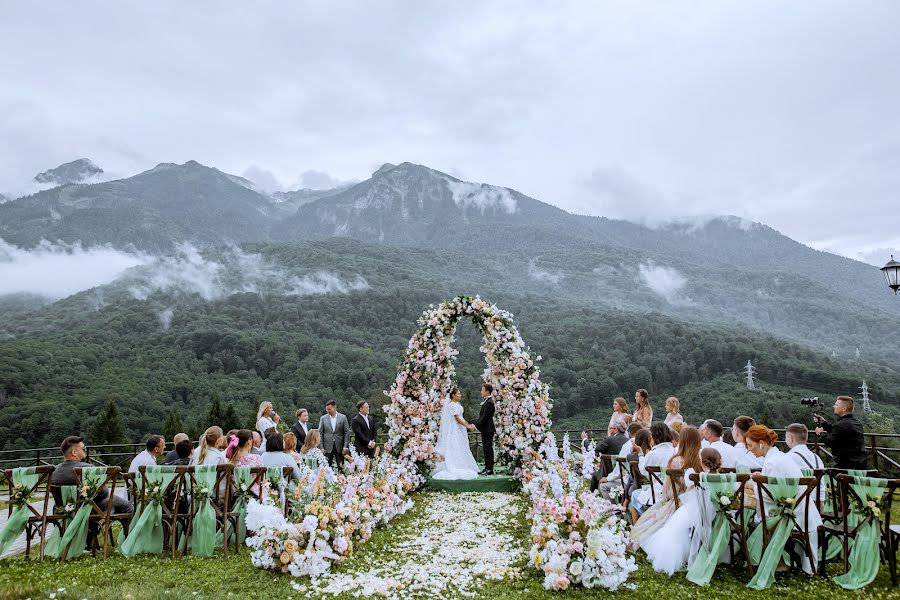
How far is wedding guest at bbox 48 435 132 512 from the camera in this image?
6.07 meters

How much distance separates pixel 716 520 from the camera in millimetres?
5254

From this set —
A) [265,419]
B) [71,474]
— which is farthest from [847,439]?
[71,474]

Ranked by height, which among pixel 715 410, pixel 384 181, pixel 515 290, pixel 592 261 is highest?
pixel 384 181

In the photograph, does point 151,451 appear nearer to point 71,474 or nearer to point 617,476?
point 71,474

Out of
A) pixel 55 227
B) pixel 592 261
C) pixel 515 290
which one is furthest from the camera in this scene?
pixel 55 227

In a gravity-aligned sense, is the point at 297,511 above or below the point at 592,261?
below

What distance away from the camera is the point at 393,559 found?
5969mm

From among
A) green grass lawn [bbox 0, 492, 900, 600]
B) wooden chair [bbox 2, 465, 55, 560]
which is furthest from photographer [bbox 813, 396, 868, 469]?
wooden chair [bbox 2, 465, 55, 560]

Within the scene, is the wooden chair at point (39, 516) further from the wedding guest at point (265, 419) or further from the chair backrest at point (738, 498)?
the chair backrest at point (738, 498)

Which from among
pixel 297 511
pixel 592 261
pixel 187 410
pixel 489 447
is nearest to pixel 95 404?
pixel 187 410

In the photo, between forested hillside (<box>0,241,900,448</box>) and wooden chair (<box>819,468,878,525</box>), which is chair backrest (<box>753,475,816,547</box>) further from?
forested hillside (<box>0,241,900,448</box>)

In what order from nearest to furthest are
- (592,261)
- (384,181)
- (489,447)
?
(489,447), (592,261), (384,181)

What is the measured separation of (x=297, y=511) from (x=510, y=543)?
2.44 meters

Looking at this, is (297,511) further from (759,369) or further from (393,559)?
(759,369)
